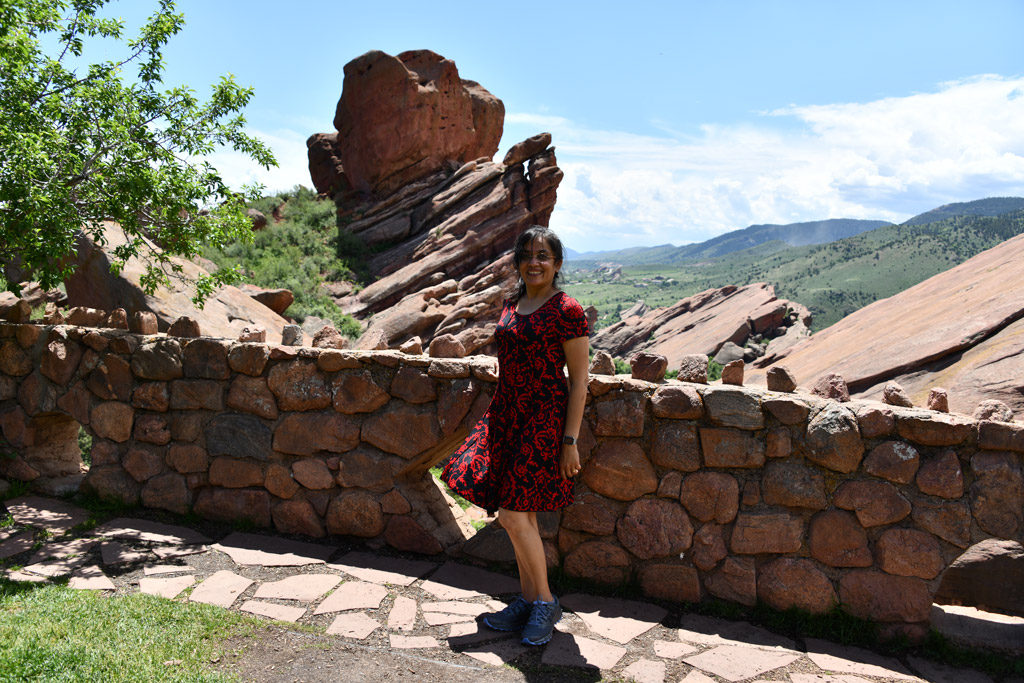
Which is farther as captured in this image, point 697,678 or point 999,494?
point 999,494

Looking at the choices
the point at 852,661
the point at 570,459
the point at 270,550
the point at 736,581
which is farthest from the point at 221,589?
the point at 852,661

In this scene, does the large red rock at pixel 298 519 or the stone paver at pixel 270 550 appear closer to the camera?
the stone paver at pixel 270 550

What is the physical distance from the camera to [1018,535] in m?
3.39

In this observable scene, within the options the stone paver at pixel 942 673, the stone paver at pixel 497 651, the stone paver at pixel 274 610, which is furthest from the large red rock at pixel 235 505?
the stone paver at pixel 942 673

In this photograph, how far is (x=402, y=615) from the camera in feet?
12.2

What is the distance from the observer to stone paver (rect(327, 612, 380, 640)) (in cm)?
349

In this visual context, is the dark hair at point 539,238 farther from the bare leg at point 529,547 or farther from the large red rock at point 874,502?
the large red rock at point 874,502

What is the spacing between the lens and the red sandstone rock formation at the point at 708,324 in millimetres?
28266

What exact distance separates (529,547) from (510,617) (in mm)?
408

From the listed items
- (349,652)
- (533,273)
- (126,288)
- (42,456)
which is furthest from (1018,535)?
(126,288)

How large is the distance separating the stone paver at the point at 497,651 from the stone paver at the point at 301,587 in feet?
3.52

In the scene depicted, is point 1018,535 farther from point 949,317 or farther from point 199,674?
point 949,317

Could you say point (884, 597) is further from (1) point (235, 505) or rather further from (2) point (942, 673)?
(1) point (235, 505)

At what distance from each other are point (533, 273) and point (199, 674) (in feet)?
7.97
